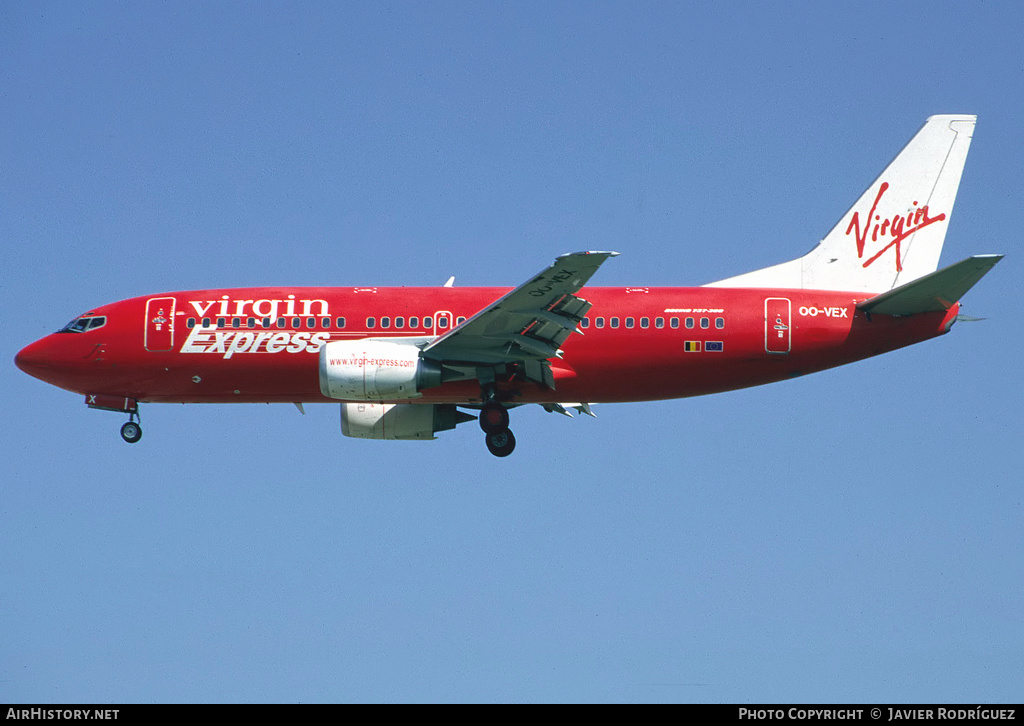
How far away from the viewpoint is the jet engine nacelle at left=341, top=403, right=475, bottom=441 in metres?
39.9

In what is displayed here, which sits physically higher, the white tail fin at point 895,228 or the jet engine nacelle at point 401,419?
the white tail fin at point 895,228

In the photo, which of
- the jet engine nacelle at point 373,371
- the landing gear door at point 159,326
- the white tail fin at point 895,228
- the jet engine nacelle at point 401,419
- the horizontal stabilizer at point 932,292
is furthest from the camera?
the jet engine nacelle at point 401,419

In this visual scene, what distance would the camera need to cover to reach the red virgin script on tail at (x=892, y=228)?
39.5m

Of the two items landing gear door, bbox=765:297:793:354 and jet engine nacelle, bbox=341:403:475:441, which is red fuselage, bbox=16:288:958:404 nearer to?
landing gear door, bbox=765:297:793:354

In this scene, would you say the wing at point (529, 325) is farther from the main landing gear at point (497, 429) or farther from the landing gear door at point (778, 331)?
the landing gear door at point (778, 331)

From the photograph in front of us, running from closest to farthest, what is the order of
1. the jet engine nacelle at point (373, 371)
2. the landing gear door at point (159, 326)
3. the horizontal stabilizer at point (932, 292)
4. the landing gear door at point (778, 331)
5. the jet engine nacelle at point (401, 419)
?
the horizontal stabilizer at point (932, 292)
the jet engine nacelle at point (373, 371)
the landing gear door at point (778, 331)
the landing gear door at point (159, 326)
the jet engine nacelle at point (401, 419)

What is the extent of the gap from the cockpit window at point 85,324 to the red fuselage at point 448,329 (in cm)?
14

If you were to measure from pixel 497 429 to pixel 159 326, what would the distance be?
9.74m

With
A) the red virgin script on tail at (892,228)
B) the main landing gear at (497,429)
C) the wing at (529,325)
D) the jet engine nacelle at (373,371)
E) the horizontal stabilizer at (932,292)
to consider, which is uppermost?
the red virgin script on tail at (892,228)

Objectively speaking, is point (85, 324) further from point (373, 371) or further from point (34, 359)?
point (373, 371)

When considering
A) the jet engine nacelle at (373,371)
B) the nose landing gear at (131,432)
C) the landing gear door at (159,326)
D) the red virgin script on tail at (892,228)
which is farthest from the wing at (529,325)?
the red virgin script on tail at (892,228)

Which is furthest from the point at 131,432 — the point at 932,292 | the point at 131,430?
the point at 932,292

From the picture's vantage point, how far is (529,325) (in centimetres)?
3575

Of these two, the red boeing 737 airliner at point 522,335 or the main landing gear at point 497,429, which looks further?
the main landing gear at point 497,429
